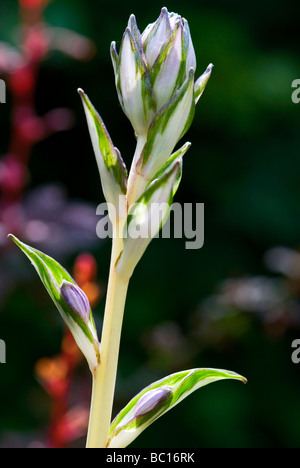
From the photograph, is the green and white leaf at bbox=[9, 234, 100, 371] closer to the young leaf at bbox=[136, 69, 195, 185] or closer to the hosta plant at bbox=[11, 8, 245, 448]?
the hosta plant at bbox=[11, 8, 245, 448]

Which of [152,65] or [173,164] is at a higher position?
[152,65]

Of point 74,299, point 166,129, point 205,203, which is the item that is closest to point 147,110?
point 166,129

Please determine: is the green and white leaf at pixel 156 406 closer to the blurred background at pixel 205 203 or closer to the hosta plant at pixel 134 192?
the hosta plant at pixel 134 192

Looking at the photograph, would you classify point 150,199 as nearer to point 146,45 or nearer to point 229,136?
point 146,45

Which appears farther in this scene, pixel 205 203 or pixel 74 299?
pixel 205 203

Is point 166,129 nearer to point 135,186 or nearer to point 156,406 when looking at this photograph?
point 135,186

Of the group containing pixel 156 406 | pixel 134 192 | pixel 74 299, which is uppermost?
pixel 134 192

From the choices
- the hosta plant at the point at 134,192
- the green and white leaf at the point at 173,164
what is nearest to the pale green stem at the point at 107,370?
the hosta plant at the point at 134,192
